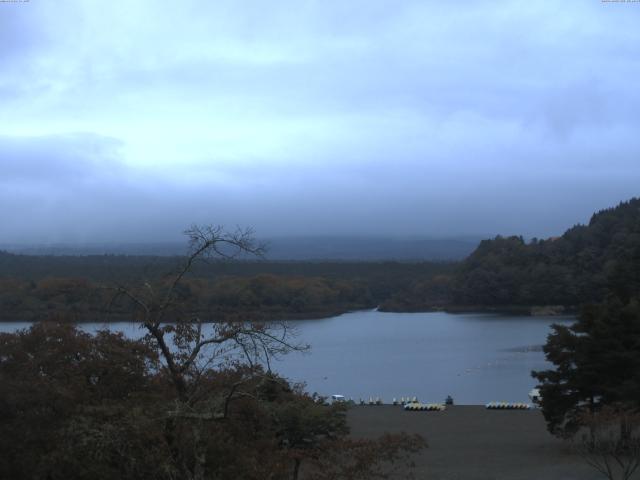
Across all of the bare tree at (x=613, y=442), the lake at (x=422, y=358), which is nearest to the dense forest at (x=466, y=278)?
the lake at (x=422, y=358)

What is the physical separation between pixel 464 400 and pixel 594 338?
13.1m

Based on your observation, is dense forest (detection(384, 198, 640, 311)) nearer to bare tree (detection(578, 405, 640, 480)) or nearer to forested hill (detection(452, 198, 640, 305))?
forested hill (detection(452, 198, 640, 305))

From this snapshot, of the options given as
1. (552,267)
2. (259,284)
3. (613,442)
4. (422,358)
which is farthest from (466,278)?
(613,442)

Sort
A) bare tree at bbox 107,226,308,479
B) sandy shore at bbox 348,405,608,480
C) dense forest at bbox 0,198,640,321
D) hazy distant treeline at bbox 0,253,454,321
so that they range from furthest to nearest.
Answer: dense forest at bbox 0,198,640,321
hazy distant treeline at bbox 0,253,454,321
sandy shore at bbox 348,405,608,480
bare tree at bbox 107,226,308,479

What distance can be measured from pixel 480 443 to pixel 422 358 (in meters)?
23.1

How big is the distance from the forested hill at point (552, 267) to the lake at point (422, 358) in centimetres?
419

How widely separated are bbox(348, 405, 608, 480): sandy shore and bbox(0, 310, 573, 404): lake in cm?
320

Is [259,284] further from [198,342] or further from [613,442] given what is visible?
[198,342]

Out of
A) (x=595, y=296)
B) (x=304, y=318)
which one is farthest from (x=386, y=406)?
(x=595, y=296)

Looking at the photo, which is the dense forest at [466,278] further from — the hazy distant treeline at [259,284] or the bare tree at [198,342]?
the bare tree at [198,342]

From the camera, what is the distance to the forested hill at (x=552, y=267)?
6544 cm

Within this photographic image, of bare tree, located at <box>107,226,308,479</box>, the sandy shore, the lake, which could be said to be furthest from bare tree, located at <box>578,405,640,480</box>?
the lake

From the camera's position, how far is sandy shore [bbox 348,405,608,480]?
15.2m

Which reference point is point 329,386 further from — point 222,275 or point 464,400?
point 222,275
